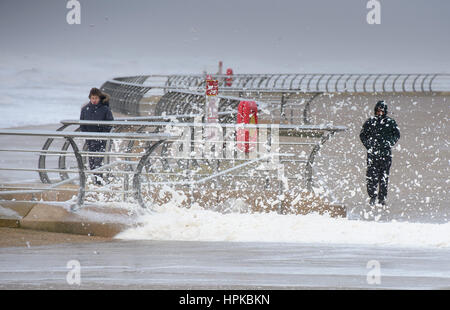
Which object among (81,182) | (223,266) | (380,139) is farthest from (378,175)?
(223,266)

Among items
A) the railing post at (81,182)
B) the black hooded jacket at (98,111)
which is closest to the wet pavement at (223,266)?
the railing post at (81,182)

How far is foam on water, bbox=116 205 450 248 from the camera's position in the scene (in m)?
7.76

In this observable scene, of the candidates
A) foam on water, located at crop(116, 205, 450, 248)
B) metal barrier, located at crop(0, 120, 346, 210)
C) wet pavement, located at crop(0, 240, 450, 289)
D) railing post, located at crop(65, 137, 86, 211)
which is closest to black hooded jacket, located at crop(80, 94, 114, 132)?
metal barrier, located at crop(0, 120, 346, 210)

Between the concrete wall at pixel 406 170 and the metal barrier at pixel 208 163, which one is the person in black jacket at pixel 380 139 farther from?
the metal barrier at pixel 208 163

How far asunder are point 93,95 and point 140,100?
1271 centimetres

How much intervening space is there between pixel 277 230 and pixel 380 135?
3164 mm

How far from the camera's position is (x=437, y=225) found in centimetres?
875

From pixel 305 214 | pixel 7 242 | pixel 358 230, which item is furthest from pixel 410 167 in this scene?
pixel 7 242

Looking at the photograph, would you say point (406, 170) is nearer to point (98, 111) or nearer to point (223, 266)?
point (98, 111)

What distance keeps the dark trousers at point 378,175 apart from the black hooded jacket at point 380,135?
0.26ft

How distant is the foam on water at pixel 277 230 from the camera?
306 inches

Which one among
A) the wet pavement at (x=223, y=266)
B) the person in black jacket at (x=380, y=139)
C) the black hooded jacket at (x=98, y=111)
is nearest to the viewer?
the wet pavement at (x=223, y=266)

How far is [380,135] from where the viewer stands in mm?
11023

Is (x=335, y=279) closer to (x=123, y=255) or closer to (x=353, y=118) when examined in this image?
(x=123, y=255)
